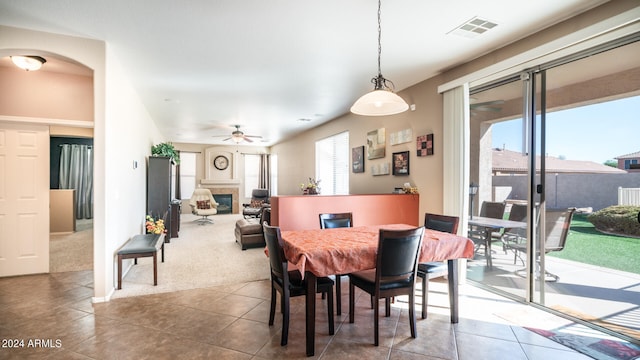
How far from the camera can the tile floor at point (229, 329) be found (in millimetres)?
2178

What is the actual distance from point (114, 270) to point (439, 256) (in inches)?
137

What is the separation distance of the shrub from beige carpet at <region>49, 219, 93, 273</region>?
5.97 meters

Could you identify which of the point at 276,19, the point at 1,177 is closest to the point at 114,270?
the point at 1,177

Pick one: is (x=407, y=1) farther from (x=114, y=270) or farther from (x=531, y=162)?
(x=114, y=270)

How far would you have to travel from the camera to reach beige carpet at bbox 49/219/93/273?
4.24 m

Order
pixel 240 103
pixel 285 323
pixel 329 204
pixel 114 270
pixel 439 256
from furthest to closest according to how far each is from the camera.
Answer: pixel 240 103 < pixel 329 204 < pixel 114 270 < pixel 439 256 < pixel 285 323

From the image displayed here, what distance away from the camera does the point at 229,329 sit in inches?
99.5

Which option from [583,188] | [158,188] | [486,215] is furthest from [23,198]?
[583,188]

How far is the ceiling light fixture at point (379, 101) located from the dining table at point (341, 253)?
114 cm

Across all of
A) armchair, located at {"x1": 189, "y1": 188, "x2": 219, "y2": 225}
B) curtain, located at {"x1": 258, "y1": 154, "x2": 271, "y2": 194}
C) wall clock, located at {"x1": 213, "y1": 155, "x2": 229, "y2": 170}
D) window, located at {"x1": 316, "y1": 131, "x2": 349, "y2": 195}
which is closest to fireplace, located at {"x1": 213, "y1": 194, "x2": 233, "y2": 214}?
wall clock, located at {"x1": 213, "y1": 155, "x2": 229, "y2": 170}

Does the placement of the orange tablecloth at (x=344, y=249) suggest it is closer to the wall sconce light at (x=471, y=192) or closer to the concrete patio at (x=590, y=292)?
the concrete patio at (x=590, y=292)

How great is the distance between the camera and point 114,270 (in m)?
3.39

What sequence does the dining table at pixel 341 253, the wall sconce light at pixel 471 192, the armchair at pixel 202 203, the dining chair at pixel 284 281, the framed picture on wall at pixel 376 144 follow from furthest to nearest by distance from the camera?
1. the armchair at pixel 202 203
2. the framed picture on wall at pixel 376 144
3. the wall sconce light at pixel 471 192
4. the dining chair at pixel 284 281
5. the dining table at pixel 341 253

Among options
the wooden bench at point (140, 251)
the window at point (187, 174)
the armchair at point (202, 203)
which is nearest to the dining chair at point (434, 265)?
the wooden bench at point (140, 251)
